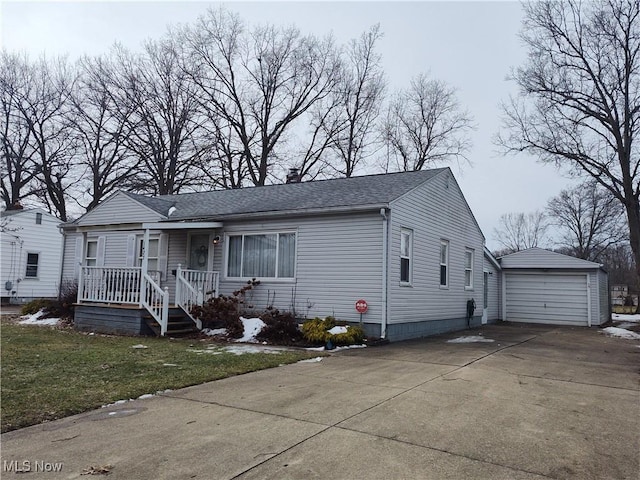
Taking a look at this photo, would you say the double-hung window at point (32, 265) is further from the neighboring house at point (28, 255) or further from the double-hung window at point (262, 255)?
the double-hung window at point (262, 255)

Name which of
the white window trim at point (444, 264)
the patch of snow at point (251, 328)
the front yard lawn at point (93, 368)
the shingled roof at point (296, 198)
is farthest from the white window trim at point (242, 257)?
the white window trim at point (444, 264)

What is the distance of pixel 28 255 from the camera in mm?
22688

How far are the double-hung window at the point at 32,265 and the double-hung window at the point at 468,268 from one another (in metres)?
20.7

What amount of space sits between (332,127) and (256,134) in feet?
17.1

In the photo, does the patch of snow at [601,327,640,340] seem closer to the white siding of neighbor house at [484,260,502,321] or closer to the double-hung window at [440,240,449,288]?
the white siding of neighbor house at [484,260,502,321]

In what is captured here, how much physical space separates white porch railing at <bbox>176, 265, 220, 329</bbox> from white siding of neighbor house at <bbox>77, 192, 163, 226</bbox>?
2.97 meters

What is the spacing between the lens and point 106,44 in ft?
89.7

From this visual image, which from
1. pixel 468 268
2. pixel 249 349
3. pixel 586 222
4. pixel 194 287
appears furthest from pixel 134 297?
pixel 586 222

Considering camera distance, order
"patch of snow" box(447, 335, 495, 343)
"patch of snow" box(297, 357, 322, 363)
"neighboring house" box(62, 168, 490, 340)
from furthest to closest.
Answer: "patch of snow" box(447, 335, 495, 343) < "neighboring house" box(62, 168, 490, 340) < "patch of snow" box(297, 357, 322, 363)

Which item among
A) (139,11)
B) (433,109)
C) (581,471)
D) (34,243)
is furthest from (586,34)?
(34,243)

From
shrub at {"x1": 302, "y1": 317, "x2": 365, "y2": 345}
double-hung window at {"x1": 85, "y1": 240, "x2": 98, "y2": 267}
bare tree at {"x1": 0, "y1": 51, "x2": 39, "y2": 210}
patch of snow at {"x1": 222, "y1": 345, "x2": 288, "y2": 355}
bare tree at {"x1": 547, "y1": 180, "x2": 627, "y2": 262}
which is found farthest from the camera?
bare tree at {"x1": 547, "y1": 180, "x2": 627, "y2": 262}

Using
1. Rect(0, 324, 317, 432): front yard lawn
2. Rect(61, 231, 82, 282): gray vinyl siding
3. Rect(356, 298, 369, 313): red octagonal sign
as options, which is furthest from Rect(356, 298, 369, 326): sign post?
Rect(61, 231, 82, 282): gray vinyl siding

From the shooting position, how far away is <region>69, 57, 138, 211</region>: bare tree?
27219mm

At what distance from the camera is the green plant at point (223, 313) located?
463 inches
